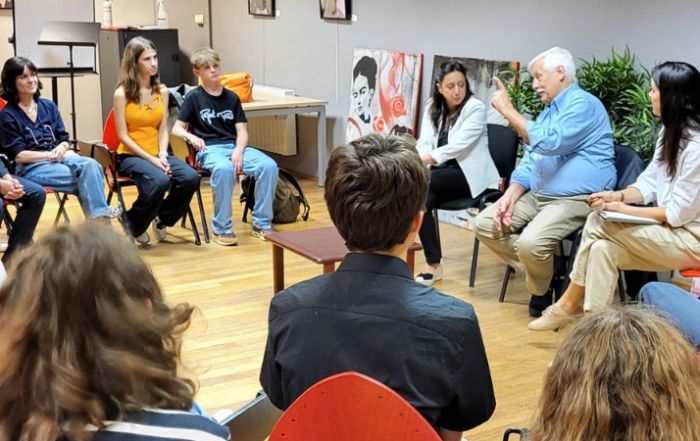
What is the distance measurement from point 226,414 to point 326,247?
5.82 ft

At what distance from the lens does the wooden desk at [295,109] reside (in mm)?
7047

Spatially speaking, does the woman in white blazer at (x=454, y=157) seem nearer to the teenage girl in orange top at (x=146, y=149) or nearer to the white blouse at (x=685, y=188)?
the white blouse at (x=685, y=188)

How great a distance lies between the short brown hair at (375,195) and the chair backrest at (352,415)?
534mm

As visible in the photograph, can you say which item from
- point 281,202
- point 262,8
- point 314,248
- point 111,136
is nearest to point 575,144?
point 314,248

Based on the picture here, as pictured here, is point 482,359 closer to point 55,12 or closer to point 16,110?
point 16,110

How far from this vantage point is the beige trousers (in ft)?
14.0

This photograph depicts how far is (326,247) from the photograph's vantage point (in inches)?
153

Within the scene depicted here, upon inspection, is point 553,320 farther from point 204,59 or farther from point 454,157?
point 204,59

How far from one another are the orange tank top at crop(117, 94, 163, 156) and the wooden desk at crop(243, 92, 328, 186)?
1.31 meters

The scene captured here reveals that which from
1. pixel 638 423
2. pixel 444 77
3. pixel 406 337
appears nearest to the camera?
pixel 638 423

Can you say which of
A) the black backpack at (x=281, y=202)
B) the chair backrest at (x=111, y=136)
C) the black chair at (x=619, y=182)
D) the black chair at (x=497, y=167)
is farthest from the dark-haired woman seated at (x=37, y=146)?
the black chair at (x=619, y=182)

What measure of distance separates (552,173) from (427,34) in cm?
224

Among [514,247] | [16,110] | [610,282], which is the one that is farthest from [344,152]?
[16,110]

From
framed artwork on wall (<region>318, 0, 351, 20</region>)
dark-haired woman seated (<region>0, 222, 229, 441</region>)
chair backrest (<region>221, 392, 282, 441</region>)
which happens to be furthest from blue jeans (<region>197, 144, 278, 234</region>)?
dark-haired woman seated (<region>0, 222, 229, 441</region>)
